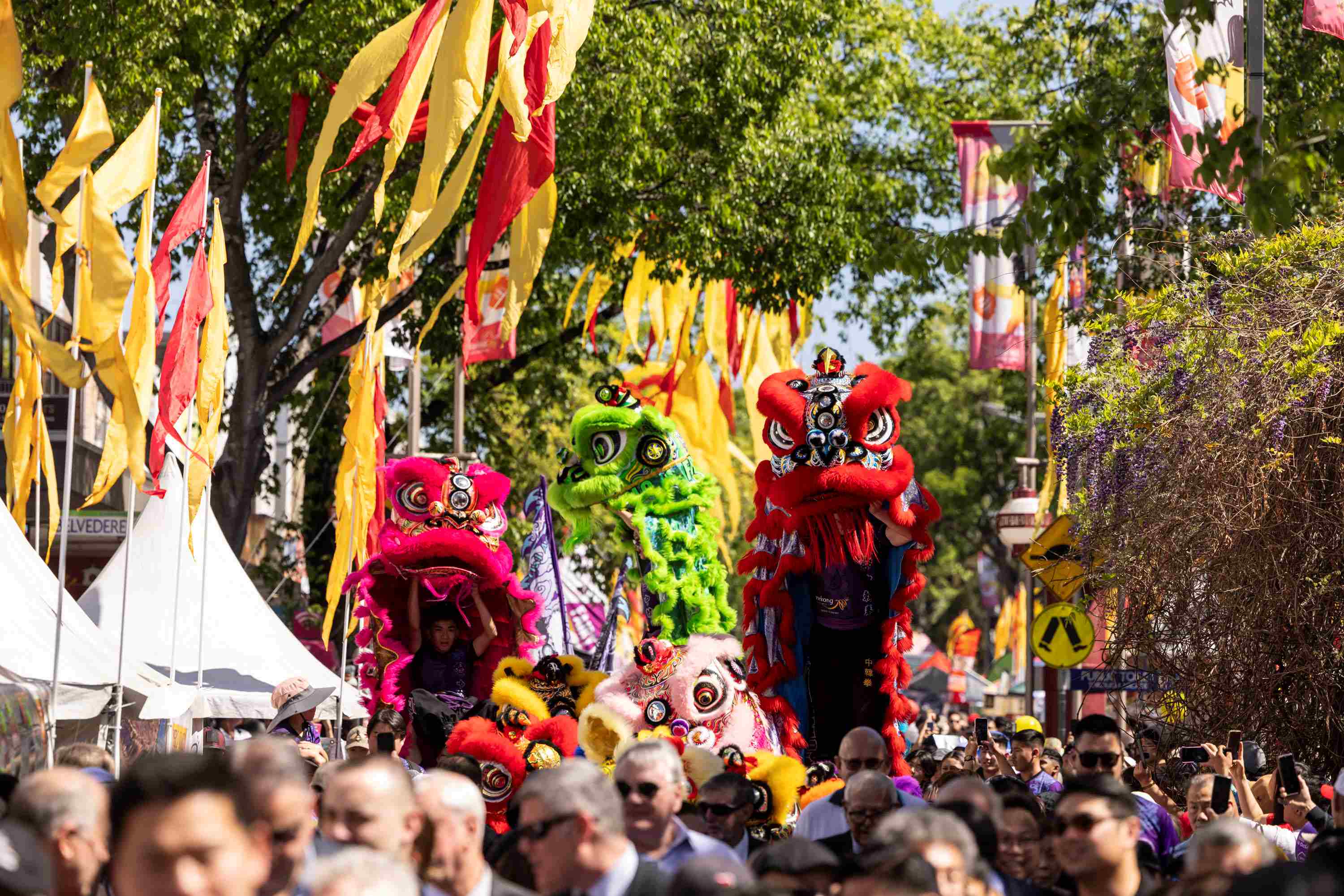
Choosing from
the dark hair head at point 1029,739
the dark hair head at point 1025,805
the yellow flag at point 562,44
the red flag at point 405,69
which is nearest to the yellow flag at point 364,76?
the red flag at point 405,69

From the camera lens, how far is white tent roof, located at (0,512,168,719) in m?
11.7

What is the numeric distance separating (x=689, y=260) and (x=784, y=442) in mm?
7652

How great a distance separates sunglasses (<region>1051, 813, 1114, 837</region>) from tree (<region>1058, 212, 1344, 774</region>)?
5204 mm

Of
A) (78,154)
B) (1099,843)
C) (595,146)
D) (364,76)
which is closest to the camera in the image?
(1099,843)

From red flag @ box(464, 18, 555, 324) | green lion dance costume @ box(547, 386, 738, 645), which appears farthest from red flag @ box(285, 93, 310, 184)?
green lion dance costume @ box(547, 386, 738, 645)

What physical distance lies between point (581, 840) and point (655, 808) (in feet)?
2.05

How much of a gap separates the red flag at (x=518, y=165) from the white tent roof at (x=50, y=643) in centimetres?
334

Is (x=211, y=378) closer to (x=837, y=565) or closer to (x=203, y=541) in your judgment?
(x=203, y=541)

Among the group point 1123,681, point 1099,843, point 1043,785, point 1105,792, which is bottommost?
point 1043,785

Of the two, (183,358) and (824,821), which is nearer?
(824,821)

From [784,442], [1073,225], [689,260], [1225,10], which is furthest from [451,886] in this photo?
[689,260]

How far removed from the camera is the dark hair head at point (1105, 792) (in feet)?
16.6

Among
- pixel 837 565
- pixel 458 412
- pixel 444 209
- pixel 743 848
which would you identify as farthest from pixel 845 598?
pixel 458 412

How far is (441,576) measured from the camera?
12.6 meters
